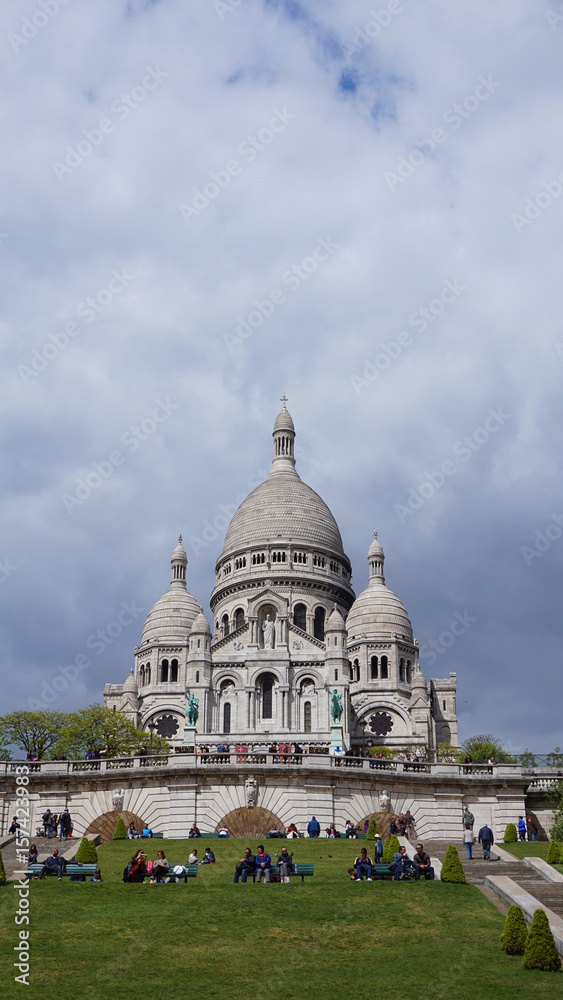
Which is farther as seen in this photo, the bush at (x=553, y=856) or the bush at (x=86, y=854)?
the bush at (x=553, y=856)

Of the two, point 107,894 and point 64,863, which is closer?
point 107,894

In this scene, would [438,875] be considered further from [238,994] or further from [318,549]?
[318,549]

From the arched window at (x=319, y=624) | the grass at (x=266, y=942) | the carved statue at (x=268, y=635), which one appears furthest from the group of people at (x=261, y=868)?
the arched window at (x=319, y=624)

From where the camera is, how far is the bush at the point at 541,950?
18062mm

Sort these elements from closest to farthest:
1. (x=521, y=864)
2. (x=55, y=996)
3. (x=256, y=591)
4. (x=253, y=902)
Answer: (x=55, y=996)
(x=253, y=902)
(x=521, y=864)
(x=256, y=591)

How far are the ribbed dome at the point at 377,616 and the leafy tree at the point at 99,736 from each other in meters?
28.8

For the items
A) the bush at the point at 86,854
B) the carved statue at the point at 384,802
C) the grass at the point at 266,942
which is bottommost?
the grass at the point at 266,942

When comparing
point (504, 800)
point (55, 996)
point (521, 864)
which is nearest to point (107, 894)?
point (55, 996)

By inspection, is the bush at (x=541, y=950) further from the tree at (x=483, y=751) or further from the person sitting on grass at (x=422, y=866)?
the tree at (x=483, y=751)

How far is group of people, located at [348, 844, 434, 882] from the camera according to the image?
26484 millimetres

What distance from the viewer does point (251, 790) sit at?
124ft

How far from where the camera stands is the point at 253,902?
23172mm

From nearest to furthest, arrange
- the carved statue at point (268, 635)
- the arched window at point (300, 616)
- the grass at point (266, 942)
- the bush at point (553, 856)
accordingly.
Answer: the grass at point (266, 942), the bush at point (553, 856), the carved statue at point (268, 635), the arched window at point (300, 616)

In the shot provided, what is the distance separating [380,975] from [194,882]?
934 centimetres
